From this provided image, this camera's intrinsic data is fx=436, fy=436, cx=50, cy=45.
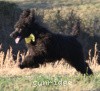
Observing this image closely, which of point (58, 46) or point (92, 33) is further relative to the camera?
point (92, 33)

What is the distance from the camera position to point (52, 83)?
8.00 metres

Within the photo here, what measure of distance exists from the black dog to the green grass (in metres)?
0.49

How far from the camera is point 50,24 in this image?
28.2 meters

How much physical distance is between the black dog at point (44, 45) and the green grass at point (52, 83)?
49 cm

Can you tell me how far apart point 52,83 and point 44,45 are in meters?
1.05

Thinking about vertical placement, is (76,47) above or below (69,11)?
above

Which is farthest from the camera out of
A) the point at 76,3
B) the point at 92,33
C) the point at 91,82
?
the point at 76,3

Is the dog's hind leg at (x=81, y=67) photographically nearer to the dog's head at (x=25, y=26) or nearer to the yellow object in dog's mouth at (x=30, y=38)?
the yellow object in dog's mouth at (x=30, y=38)

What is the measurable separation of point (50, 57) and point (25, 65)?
0.55 m

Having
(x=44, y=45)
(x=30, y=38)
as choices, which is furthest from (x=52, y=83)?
(x=30, y=38)

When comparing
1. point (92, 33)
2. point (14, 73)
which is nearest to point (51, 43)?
point (14, 73)

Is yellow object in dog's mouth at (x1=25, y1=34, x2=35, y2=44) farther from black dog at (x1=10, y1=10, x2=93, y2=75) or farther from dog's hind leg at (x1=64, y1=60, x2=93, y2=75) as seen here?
dog's hind leg at (x1=64, y1=60, x2=93, y2=75)

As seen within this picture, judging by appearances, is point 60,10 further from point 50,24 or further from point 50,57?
point 50,57

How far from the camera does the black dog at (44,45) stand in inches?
345
